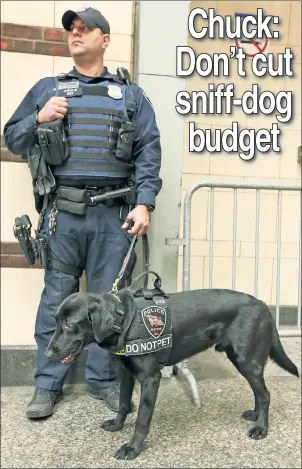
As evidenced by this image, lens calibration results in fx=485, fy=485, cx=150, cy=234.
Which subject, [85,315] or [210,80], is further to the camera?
[210,80]

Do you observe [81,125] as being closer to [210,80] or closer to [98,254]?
[98,254]

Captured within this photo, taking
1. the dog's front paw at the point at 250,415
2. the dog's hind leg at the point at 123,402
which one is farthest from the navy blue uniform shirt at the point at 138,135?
the dog's front paw at the point at 250,415

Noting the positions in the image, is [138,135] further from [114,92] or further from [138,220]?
[138,220]

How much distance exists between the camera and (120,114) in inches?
109

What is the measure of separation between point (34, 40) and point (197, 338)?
7.25 ft

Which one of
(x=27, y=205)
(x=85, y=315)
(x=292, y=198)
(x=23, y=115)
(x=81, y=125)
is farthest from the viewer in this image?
(x=292, y=198)

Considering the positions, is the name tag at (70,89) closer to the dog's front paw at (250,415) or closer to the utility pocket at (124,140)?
the utility pocket at (124,140)

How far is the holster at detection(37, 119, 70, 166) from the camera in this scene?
103 inches

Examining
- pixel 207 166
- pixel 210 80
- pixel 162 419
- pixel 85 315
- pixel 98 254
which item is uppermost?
pixel 210 80

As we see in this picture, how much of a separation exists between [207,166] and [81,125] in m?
1.92

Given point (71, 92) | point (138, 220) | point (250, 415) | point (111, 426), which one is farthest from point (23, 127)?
point (250, 415)

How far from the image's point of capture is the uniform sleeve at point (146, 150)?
9.23ft

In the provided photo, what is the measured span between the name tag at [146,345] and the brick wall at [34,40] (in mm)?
2036

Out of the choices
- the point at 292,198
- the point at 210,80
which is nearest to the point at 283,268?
the point at 292,198
